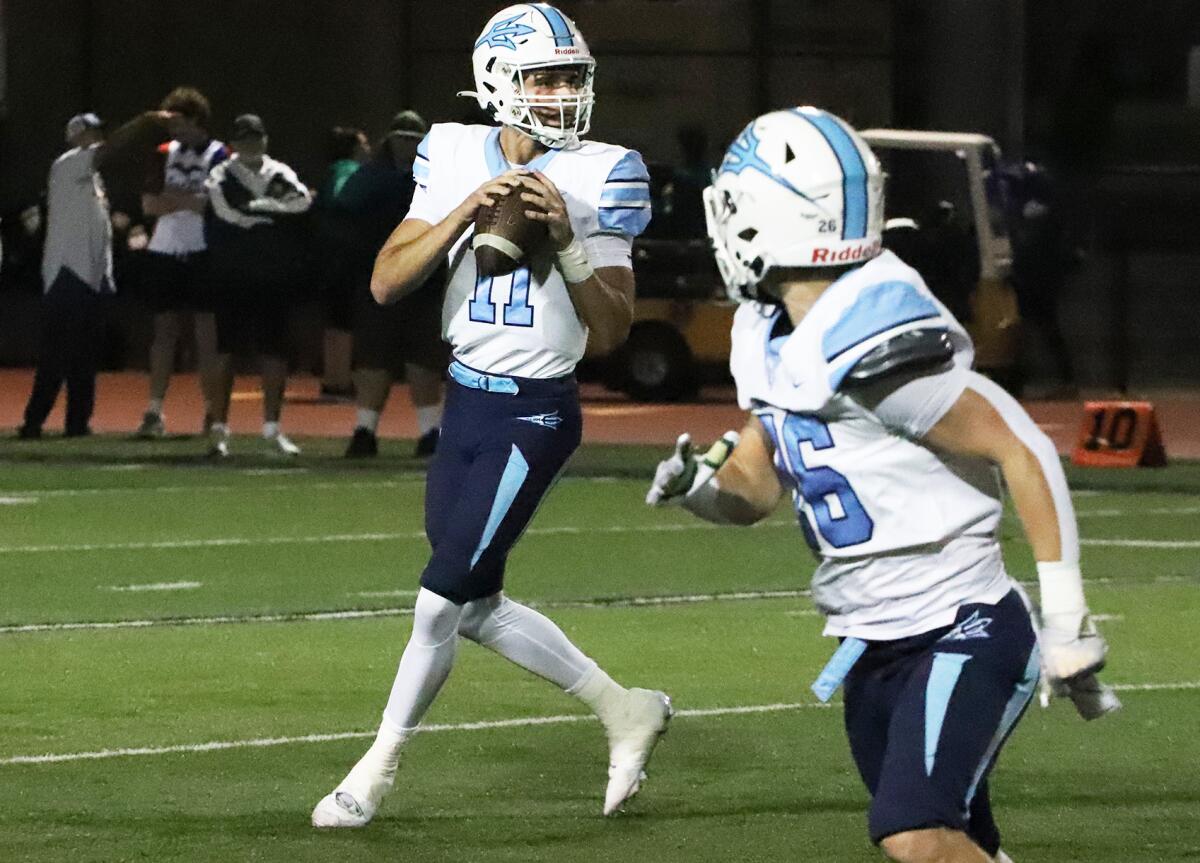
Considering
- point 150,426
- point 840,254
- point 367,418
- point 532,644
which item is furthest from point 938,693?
point 150,426

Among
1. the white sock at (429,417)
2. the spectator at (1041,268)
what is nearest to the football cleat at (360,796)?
the white sock at (429,417)

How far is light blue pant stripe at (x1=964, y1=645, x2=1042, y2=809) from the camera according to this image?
476 centimetres

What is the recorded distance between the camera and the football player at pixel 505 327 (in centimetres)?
639

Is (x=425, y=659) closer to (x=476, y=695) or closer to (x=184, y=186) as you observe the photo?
(x=476, y=695)

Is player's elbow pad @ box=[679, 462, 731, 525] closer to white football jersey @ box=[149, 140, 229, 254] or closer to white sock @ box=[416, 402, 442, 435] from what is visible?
white sock @ box=[416, 402, 442, 435]

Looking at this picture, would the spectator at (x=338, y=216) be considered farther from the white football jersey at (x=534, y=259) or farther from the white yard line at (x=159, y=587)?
the white football jersey at (x=534, y=259)

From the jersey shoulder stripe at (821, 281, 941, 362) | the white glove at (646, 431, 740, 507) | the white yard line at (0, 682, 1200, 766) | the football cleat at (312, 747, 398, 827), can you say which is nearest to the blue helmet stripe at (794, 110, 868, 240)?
the jersey shoulder stripe at (821, 281, 941, 362)

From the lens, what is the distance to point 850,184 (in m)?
4.78

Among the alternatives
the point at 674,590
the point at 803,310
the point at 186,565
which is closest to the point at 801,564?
the point at 674,590

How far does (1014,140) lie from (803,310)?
1990 cm

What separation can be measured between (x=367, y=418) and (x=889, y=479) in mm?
11072

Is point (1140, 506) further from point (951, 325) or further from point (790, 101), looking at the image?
point (790, 101)

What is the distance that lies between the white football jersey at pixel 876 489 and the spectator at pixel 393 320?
1022 centimetres

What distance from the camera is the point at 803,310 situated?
15.9 feet
